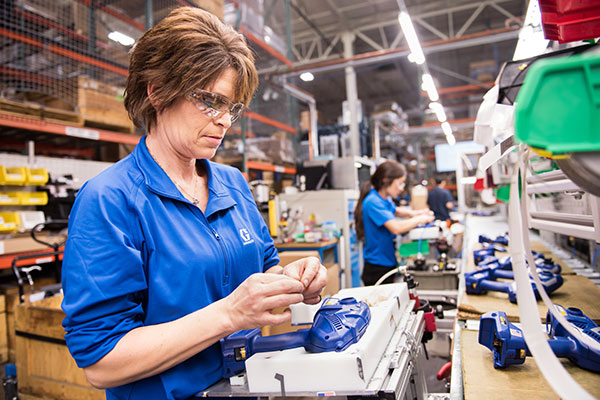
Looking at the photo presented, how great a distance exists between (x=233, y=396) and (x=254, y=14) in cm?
475

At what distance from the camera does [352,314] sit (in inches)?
33.2

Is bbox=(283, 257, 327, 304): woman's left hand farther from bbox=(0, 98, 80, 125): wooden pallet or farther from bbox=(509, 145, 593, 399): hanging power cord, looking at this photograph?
bbox=(0, 98, 80, 125): wooden pallet

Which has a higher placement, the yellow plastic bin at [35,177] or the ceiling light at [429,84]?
the ceiling light at [429,84]

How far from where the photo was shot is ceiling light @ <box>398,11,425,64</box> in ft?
11.8

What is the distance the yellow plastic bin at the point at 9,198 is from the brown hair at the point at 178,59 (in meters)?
2.53

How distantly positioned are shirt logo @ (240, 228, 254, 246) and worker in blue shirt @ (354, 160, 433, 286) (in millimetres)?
2070

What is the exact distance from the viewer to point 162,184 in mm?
864

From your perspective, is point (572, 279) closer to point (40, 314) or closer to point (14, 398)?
point (40, 314)

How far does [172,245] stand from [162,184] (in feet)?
0.50

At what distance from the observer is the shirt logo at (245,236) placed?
3.26ft

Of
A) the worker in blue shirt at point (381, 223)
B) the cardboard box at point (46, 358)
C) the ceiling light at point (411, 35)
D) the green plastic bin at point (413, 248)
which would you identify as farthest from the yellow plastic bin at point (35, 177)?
the ceiling light at point (411, 35)

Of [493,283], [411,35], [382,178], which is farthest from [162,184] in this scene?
A: [411,35]

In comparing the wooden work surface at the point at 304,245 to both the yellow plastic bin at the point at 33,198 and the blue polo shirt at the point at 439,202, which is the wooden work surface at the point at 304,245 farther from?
the blue polo shirt at the point at 439,202

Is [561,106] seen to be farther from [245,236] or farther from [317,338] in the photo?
[245,236]
